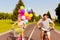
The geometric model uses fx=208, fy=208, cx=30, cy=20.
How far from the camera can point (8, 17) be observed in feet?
409

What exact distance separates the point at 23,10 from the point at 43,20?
8.77m

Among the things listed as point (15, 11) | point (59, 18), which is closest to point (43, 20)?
point (15, 11)

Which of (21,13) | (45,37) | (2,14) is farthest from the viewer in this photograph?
(2,14)

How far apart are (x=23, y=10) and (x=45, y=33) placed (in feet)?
30.2

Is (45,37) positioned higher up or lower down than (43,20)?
lower down

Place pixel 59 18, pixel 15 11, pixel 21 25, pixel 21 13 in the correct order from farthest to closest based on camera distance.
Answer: pixel 59 18
pixel 15 11
pixel 21 13
pixel 21 25

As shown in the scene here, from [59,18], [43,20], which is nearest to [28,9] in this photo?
[43,20]

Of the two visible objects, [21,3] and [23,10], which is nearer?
[23,10]

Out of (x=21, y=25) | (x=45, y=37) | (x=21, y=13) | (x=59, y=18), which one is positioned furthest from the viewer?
(x=59, y=18)

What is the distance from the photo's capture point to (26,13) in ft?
63.1

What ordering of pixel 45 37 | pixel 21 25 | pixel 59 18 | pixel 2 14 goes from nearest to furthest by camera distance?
1. pixel 45 37
2. pixel 21 25
3. pixel 59 18
4. pixel 2 14

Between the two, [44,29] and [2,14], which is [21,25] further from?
[2,14]

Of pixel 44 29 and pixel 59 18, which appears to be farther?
pixel 59 18

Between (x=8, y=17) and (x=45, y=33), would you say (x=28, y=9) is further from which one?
(x=8, y=17)
